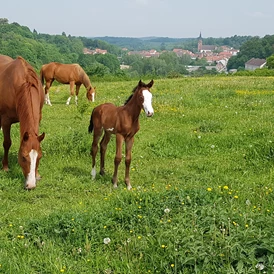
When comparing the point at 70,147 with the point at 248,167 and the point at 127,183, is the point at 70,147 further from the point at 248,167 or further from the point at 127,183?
the point at 248,167

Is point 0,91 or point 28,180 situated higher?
point 0,91

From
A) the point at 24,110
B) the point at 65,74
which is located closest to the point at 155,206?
the point at 24,110

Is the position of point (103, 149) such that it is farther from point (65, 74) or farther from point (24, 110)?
point (65, 74)

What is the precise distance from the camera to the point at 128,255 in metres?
4.58

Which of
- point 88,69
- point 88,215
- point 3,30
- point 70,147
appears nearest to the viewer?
point 88,215

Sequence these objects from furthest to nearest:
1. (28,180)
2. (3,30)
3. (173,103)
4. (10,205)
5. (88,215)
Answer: (3,30) → (173,103) → (28,180) → (10,205) → (88,215)

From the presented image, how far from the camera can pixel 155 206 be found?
18.4 feet

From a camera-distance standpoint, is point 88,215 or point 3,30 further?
point 3,30

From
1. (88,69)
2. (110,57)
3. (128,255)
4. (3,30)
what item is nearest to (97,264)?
(128,255)

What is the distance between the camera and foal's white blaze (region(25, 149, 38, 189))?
22.7 feet

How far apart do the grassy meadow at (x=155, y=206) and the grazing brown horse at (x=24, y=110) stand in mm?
575

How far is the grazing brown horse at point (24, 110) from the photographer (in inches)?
274

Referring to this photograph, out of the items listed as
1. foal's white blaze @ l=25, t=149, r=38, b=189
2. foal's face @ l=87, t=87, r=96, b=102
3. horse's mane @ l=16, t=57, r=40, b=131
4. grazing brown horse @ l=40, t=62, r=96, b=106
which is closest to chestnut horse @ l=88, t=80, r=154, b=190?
horse's mane @ l=16, t=57, r=40, b=131

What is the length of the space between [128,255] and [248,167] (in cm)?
474
